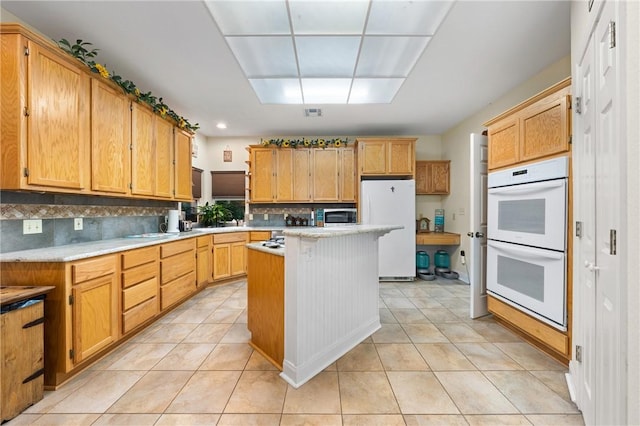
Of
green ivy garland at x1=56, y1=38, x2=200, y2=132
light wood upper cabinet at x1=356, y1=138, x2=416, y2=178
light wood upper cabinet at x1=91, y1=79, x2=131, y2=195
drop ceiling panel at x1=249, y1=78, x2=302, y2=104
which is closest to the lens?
green ivy garland at x1=56, y1=38, x2=200, y2=132

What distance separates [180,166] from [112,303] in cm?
217

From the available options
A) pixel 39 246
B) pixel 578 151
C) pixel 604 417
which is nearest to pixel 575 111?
pixel 578 151

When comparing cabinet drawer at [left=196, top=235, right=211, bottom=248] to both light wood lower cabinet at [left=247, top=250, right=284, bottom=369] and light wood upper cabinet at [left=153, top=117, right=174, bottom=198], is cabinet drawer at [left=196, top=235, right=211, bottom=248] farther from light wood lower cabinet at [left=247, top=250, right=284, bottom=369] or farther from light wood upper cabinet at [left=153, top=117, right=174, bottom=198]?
light wood lower cabinet at [left=247, top=250, right=284, bottom=369]

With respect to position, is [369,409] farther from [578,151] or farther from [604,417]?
[578,151]

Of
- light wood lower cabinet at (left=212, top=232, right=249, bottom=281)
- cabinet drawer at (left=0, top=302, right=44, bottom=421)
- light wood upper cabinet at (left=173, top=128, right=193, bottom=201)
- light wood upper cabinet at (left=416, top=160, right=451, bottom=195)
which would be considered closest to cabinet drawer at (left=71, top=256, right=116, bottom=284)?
cabinet drawer at (left=0, top=302, right=44, bottom=421)

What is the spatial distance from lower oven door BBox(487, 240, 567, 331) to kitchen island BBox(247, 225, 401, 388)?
131cm

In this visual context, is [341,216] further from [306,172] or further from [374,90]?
[374,90]

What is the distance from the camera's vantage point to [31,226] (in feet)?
6.56

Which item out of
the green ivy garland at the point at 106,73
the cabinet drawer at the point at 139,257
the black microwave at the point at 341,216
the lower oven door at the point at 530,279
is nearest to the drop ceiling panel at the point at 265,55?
the green ivy garland at the point at 106,73

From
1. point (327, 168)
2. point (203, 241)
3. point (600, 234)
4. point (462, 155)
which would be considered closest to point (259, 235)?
point (203, 241)

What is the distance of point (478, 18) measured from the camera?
2.01 meters

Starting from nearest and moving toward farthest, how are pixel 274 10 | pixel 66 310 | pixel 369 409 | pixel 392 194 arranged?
pixel 369 409, pixel 66 310, pixel 274 10, pixel 392 194

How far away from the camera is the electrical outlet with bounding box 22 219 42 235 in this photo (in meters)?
1.95

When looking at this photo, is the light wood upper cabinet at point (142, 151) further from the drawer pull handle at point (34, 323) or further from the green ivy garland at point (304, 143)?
the green ivy garland at point (304, 143)
